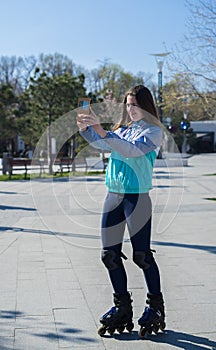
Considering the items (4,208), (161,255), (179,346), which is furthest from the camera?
(4,208)

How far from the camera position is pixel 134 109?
12.7 ft

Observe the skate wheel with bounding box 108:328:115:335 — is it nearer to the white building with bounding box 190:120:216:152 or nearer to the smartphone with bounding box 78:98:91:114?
the smartphone with bounding box 78:98:91:114

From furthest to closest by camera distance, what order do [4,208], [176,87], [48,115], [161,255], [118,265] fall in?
1. [48,115]
2. [176,87]
3. [4,208]
4. [161,255]
5. [118,265]

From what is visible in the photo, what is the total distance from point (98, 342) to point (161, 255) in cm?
310

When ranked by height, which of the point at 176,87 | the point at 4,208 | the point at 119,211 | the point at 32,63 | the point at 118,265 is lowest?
the point at 4,208

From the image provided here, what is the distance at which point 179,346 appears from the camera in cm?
368

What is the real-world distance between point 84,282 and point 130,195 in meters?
1.96

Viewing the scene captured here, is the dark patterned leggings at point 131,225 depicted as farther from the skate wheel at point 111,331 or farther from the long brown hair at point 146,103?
the long brown hair at point 146,103

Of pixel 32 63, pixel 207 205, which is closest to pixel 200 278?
pixel 207 205

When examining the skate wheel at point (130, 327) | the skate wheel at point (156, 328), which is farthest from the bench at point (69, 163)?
the skate wheel at point (156, 328)

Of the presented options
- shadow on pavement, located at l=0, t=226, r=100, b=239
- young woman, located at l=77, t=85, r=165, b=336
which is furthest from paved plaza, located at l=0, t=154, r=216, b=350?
young woman, located at l=77, t=85, r=165, b=336

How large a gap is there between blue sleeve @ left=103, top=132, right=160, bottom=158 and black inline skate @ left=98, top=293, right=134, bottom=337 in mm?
1125

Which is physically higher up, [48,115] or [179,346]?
[48,115]

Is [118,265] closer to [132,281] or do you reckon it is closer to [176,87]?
[132,281]
